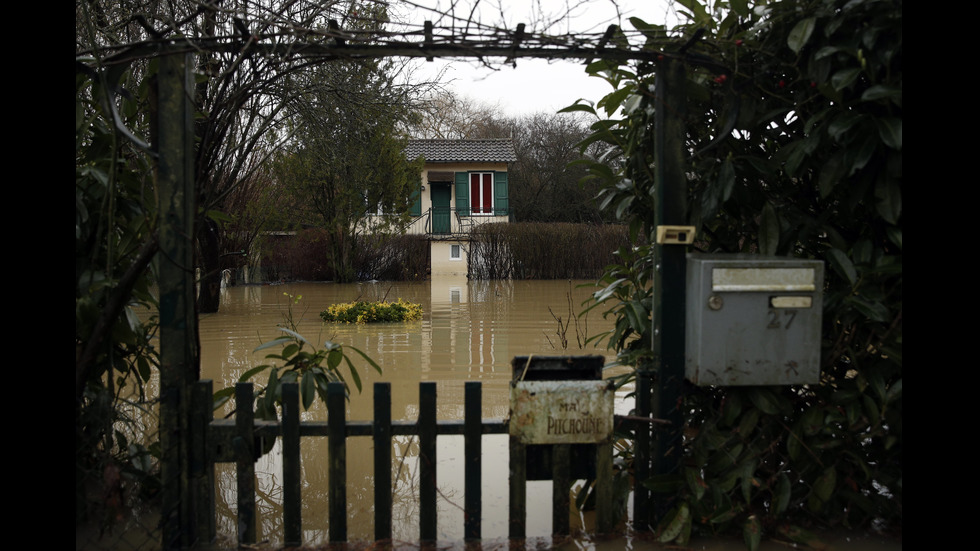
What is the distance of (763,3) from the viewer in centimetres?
367

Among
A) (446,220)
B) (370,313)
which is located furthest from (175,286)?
(446,220)

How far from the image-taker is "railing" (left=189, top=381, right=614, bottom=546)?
3.33 meters

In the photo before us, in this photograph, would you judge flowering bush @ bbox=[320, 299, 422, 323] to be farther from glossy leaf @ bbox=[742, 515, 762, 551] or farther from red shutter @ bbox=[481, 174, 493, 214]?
red shutter @ bbox=[481, 174, 493, 214]

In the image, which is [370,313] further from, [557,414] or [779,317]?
[779,317]

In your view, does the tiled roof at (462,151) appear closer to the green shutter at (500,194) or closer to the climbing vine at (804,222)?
the green shutter at (500,194)

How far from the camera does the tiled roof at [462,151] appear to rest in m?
31.9

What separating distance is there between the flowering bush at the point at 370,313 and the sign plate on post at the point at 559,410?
9.52 m

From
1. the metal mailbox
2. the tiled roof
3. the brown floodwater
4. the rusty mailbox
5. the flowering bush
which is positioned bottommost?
the brown floodwater

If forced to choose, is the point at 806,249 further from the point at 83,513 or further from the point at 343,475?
the point at 83,513

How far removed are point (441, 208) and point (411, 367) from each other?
22315 mm

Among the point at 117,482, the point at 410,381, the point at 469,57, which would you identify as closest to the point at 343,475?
the point at 117,482

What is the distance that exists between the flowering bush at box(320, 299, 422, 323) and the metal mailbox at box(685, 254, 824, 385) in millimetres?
9798

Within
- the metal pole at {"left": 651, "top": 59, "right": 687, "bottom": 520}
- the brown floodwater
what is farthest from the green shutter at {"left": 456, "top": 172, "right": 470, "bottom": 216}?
the metal pole at {"left": 651, "top": 59, "right": 687, "bottom": 520}

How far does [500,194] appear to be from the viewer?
32.3 metres
